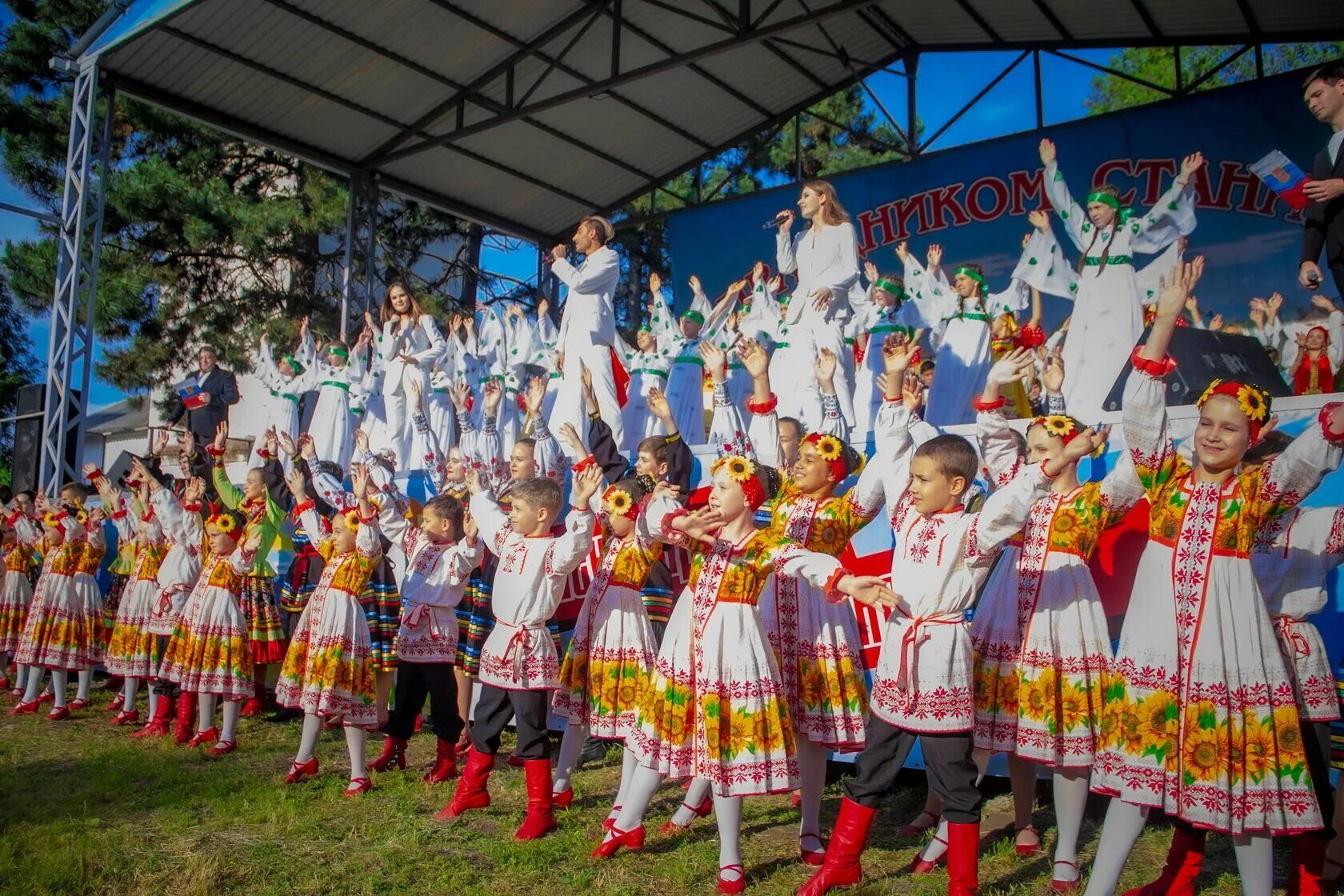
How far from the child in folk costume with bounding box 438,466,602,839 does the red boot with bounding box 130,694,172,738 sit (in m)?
2.89

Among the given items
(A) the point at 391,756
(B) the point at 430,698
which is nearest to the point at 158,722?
(A) the point at 391,756

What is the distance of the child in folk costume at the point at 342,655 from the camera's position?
488 cm

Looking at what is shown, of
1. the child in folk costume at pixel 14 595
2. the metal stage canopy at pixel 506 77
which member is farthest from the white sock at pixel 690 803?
the metal stage canopy at pixel 506 77

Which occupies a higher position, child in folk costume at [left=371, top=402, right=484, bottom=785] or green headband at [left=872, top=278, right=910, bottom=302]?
green headband at [left=872, top=278, right=910, bottom=302]

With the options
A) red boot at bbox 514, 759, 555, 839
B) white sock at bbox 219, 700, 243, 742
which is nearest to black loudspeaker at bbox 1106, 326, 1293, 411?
red boot at bbox 514, 759, 555, 839

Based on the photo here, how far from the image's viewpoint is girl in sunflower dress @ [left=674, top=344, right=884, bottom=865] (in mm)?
3752

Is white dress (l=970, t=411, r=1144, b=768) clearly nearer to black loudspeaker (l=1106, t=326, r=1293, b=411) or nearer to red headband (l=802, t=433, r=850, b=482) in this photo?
red headband (l=802, t=433, r=850, b=482)

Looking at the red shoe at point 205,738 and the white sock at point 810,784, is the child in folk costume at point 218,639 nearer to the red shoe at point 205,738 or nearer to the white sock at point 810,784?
the red shoe at point 205,738

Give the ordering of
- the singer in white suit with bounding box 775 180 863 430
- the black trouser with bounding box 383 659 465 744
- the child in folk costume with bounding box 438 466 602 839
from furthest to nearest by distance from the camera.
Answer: the singer in white suit with bounding box 775 180 863 430 → the black trouser with bounding box 383 659 465 744 → the child in folk costume with bounding box 438 466 602 839

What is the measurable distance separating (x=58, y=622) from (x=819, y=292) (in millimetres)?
5710

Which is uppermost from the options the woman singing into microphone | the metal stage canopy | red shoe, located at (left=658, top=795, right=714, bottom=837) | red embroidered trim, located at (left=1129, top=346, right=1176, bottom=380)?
the metal stage canopy

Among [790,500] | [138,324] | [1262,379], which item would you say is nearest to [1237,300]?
[1262,379]

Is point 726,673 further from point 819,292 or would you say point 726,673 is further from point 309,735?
point 819,292

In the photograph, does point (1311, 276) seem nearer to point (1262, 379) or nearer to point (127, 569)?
point (1262, 379)
